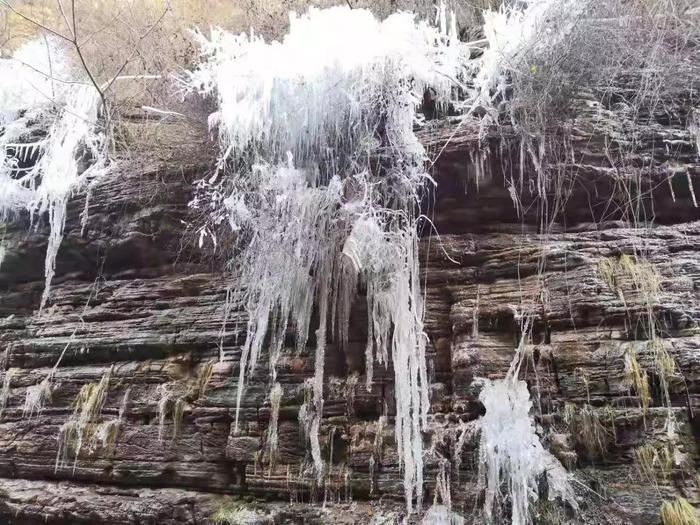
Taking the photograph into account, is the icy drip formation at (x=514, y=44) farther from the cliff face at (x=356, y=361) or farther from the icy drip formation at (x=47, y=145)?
the icy drip formation at (x=47, y=145)

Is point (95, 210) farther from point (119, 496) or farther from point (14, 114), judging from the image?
point (119, 496)

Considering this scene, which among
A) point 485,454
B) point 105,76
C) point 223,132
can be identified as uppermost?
point 105,76

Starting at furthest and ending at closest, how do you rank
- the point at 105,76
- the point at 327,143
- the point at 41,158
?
1. the point at 105,76
2. the point at 41,158
3. the point at 327,143

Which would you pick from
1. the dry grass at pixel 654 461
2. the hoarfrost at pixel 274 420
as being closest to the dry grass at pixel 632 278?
the dry grass at pixel 654 461

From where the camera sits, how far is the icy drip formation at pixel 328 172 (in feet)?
13.4

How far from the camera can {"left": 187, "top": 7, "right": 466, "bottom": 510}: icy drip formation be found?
13.4 feet

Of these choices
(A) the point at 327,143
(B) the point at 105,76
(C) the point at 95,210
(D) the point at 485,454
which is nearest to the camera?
(D) the point at 485,454

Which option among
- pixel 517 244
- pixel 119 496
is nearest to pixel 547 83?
pixel 517 244

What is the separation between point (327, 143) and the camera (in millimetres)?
4414

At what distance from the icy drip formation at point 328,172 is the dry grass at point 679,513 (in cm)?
198

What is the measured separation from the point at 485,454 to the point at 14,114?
21.0 ft

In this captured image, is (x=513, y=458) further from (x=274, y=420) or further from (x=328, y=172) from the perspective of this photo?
(x=328, y=172)

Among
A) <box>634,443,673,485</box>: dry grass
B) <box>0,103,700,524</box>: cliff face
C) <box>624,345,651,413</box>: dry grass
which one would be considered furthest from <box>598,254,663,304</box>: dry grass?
<box>634,443,673,485</box>: dry grass

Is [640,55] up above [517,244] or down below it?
above
